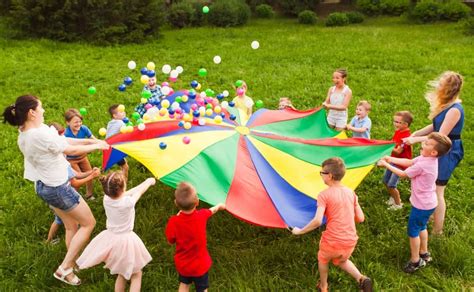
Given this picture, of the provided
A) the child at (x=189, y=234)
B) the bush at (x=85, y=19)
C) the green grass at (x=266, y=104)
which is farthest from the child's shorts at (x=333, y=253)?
the bush at (x=85, y=19)

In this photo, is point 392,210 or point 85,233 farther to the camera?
point 392,210

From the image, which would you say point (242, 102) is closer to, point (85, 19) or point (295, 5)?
point (85, 19)

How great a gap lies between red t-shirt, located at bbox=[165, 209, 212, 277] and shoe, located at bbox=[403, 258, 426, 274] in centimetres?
209

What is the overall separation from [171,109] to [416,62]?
7957 millimetres

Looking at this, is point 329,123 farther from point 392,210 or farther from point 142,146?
point 142,146

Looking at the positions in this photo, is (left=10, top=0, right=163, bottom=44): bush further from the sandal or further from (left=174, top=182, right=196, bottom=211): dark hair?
(left=174, top=182, right=196, bottom=211): dark hair

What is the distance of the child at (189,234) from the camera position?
354 centimetres

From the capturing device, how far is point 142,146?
15.1 ft

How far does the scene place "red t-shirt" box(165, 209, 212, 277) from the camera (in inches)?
141

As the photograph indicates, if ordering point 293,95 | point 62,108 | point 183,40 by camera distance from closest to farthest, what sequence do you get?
point 62,108
point 293,95
point 183,40

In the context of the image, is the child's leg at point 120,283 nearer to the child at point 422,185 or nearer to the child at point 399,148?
the child at point 422,185

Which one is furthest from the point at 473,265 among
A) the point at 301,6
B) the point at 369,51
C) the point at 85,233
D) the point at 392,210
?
the point at 301,6

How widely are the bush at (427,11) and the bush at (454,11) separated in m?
0.21

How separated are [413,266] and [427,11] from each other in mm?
15589
